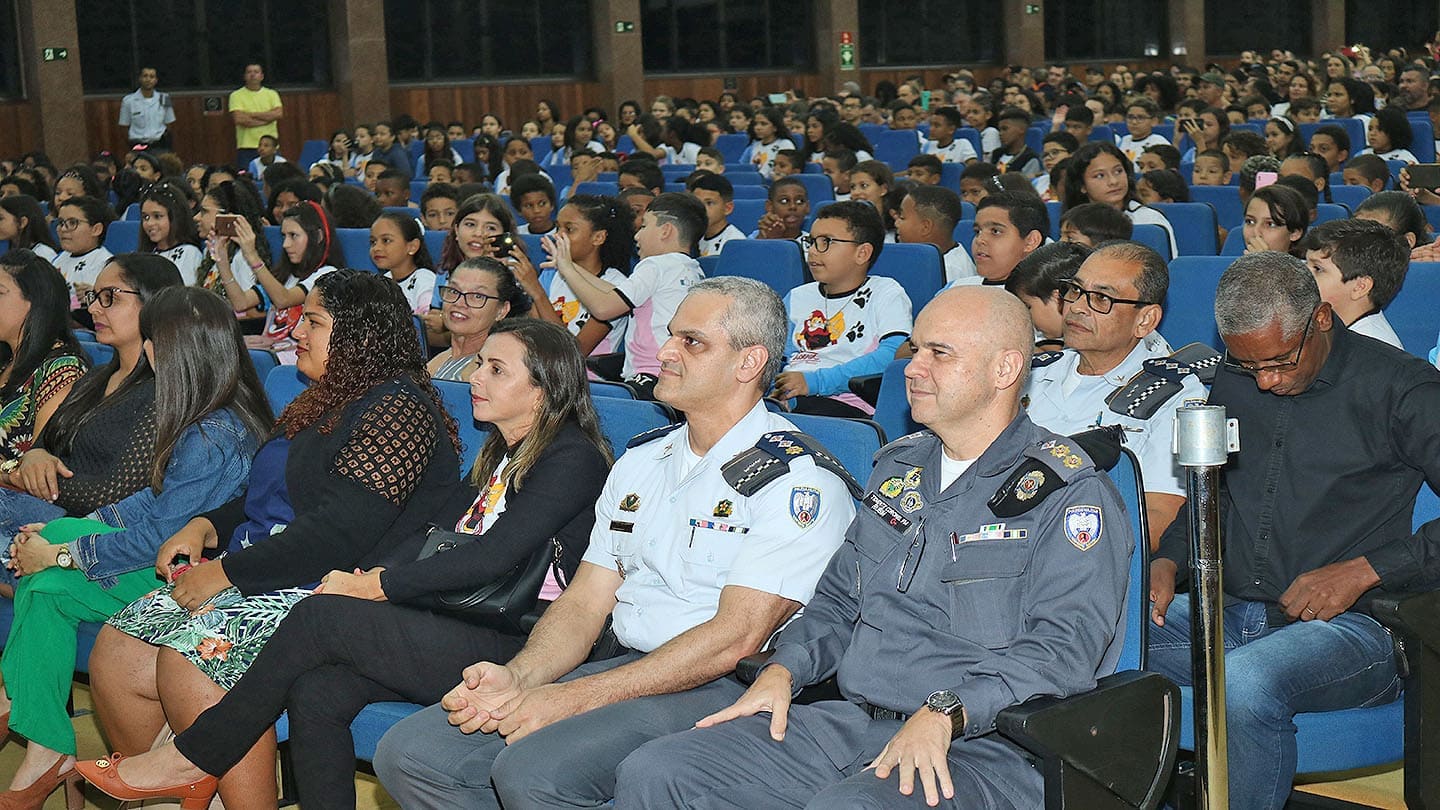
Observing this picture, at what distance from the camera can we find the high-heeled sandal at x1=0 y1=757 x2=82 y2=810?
10.6 ft

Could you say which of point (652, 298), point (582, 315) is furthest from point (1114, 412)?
point (582, 315)

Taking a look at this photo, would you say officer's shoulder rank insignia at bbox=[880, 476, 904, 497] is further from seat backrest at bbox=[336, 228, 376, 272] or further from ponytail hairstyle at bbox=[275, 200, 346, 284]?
seat backrest at bbox=[336, 228, 376, 272]

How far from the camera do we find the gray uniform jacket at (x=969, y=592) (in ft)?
7.08

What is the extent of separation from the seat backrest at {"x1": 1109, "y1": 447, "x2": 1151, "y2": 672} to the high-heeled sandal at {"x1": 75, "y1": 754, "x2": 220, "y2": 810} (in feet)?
5.33

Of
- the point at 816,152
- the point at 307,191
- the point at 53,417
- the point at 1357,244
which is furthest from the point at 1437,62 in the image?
the point at 53,417

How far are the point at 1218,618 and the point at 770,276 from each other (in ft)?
11.7

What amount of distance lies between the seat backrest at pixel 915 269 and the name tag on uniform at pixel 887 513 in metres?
2.67

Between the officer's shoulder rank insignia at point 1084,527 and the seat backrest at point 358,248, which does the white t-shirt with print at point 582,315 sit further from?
the officer's shoulder rank insignia at point 1084,527

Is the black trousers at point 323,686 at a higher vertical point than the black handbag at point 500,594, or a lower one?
lower

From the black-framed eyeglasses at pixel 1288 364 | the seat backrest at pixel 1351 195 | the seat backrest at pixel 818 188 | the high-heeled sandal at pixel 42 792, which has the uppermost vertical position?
the seat backrest at pixel 818 188

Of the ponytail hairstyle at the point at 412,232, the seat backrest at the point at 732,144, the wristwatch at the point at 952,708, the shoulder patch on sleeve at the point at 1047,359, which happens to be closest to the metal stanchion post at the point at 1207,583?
the wristwatch at the point at 952,708

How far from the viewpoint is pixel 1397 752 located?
2494 mm

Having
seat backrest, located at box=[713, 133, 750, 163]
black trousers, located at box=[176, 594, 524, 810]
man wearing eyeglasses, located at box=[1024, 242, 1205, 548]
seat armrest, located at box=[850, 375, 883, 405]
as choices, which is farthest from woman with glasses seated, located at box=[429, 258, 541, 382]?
seat backrest, located at box=[713, 133, 750, 163]

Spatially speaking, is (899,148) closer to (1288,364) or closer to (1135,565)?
(1288,364)
